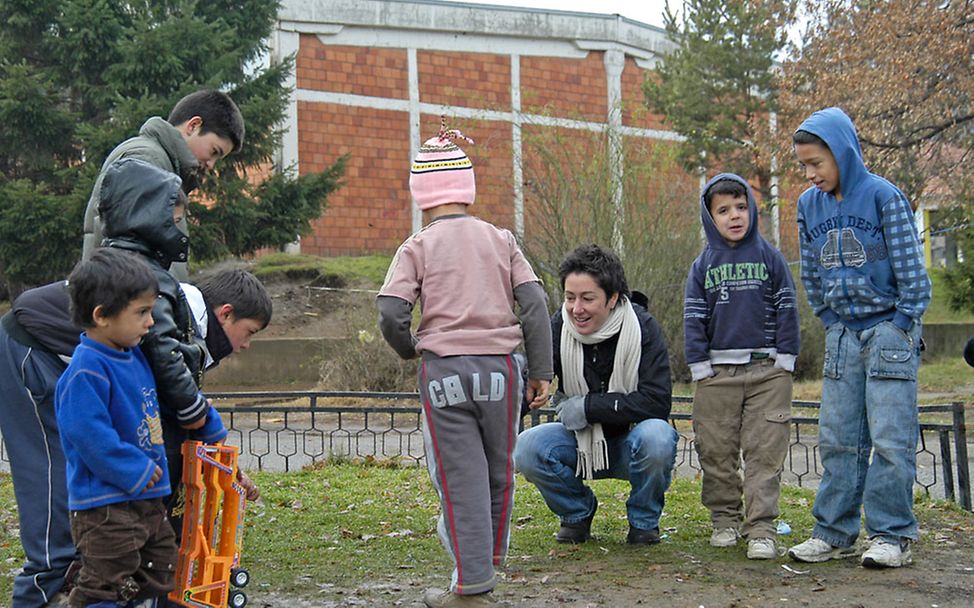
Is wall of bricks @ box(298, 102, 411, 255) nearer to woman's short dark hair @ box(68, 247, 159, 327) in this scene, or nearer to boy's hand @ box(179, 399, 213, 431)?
boy's hand @ box(179, 399, 213, 431)

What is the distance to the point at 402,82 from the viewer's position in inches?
1205

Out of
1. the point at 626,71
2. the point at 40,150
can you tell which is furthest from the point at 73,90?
the point at 626,71

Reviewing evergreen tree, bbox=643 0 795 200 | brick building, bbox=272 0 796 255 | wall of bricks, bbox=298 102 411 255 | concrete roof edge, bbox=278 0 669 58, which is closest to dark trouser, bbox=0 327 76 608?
brick building, bbox=272 0 796 255

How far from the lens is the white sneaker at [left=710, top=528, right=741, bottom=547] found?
568 cm

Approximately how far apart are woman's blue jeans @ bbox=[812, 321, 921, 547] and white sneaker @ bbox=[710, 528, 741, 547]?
1.32ft

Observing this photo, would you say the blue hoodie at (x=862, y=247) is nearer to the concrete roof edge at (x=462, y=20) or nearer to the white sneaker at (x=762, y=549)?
the white sneaker at (x=762, y=549)

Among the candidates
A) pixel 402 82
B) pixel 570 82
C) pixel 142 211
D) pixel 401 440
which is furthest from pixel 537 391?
pixel 570 82

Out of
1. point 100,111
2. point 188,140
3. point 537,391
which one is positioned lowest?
point 537,391

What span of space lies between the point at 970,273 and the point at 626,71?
12831mm

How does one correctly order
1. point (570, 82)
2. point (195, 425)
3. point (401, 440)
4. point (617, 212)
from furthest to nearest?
point (570, 82) → point (617, 212) → point (401, 440) → point (195, 425)

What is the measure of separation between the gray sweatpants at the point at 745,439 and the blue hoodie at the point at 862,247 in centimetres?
47

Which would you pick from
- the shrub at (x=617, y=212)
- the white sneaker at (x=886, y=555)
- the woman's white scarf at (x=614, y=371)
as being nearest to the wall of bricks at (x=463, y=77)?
the shrub at (x=617, y=212)

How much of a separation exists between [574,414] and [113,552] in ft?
8.45

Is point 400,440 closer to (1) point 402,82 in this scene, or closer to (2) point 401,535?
(2) point 401,535
